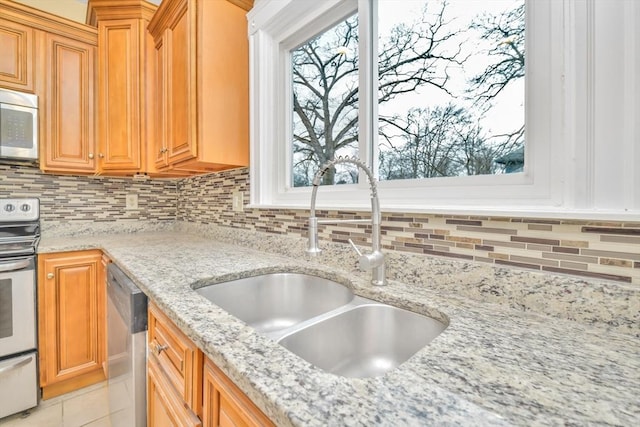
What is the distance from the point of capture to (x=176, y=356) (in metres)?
0.75

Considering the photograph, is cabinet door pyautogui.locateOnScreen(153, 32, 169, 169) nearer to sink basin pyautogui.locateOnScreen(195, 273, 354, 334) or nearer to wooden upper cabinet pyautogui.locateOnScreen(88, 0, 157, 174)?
wooden upper cabinet pyautogui.locateOnScreen(88, 0, 157, 174)

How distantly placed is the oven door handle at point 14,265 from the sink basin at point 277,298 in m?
1.23

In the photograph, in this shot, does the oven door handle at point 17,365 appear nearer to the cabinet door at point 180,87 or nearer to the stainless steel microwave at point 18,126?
the stainless steel microwave at point 18,126

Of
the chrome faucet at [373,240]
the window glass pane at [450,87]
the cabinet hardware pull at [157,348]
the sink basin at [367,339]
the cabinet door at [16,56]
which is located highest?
the cabinet door at [16,56]

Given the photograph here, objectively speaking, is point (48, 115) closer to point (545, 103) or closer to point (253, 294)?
point (253, 294)

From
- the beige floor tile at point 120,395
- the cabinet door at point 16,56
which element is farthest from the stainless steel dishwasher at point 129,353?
the cabinet door at point 16,56

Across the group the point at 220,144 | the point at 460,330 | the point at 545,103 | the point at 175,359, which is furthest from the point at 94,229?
the point at 545,103

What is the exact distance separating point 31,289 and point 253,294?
1.30 m

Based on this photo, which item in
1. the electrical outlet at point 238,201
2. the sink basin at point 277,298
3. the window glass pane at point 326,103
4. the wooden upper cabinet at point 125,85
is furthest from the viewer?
the wooden upper cabinet at point 125,85

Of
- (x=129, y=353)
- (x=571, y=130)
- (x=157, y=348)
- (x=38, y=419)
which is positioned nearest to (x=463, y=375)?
(x=571, y=130)

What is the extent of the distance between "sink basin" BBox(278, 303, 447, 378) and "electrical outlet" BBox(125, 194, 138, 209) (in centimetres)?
222

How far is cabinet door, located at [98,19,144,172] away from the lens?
192 cm

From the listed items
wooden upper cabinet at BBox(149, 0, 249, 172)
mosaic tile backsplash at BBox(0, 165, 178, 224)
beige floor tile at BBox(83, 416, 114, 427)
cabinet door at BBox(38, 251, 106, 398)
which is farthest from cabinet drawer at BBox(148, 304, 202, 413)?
mosaic tile backsplash at BBox(0, 165, 178, 224)

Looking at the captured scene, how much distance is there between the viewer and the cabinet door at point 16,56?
1.68 m
